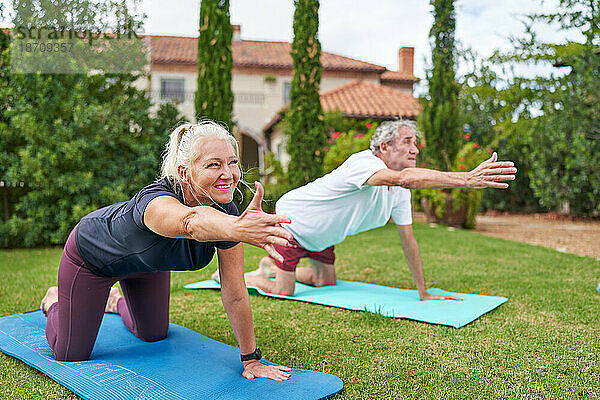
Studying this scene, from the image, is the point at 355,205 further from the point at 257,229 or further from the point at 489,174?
the point at 257,229

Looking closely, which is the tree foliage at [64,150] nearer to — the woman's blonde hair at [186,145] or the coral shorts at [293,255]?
the coral shorts at [293,255]

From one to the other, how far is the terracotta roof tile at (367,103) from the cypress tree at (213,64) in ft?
21.5

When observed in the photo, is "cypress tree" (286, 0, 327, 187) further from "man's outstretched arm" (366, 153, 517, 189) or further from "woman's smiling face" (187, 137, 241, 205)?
"woman's smiling face" (187, 137, 241, 205)

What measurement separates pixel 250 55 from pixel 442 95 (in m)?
12.0

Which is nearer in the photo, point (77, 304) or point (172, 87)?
point (77, 304)

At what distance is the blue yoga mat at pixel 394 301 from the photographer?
11.8ft

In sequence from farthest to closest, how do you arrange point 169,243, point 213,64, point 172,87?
1. point 172,87
2. point 213,64
3. point 169,243

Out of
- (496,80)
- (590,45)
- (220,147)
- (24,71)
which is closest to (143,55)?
(24,71)

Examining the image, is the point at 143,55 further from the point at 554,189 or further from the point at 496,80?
the point at 496,80

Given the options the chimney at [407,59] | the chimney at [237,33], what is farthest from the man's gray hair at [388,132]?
the chimney at [407,59]

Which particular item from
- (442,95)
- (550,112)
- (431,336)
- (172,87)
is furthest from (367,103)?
(431,336)

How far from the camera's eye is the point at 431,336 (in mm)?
3197

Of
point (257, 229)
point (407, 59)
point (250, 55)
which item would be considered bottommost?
point (257, 229)

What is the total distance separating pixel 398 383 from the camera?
2.47 meters
